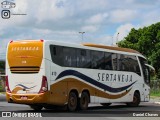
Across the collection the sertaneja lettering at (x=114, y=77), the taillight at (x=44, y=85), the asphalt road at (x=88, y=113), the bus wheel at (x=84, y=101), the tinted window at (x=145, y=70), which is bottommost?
the asphalt road at (x=88, y=113)

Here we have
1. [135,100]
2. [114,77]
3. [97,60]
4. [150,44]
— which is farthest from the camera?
[150,44]

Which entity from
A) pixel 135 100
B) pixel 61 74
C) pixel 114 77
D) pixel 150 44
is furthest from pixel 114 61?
pixel 150 44

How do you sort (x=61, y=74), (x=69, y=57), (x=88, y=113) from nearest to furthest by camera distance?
(x=88, y=113) → (x=61, y=74) → (x=69, y=57)

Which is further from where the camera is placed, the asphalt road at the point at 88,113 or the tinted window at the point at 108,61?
the tinted window at the point at 108,61

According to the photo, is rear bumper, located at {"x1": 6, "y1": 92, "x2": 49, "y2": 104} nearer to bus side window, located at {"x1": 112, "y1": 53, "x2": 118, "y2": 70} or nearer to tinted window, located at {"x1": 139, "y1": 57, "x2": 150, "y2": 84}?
bus side window, located at {"x1": 112, "y1": 53, "x2": 118, "y2": 70}

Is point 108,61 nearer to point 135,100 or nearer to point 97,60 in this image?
point 97,60

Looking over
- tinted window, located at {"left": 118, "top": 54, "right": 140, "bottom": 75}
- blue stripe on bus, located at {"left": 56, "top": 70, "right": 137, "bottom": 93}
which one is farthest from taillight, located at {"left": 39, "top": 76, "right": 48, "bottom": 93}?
tinted window, located at {"left": 118, "top": 54, "right": 140, "bottom": 75}

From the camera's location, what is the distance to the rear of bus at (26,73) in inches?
848

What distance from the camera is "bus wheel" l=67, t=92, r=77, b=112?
23078 mm

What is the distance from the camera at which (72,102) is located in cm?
2327

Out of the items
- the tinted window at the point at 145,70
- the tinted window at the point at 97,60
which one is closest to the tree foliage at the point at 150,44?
the tinted window at the point at 145,70

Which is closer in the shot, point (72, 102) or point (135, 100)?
point (72, 102)

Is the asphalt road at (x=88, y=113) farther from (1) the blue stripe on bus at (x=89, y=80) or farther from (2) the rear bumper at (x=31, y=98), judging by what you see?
(1) the blue stripe on bus at (x=89, y=80)

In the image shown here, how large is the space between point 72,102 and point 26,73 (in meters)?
2.88
